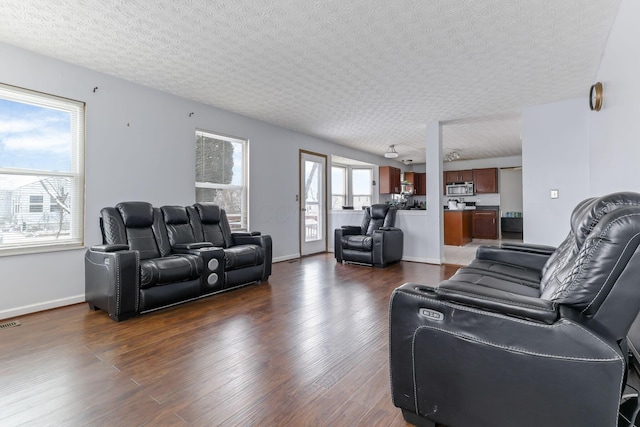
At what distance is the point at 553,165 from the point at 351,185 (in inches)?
190

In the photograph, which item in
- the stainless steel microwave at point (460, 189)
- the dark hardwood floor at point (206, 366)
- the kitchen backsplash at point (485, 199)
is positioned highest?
the stainless steel microwave at point (460, 189)

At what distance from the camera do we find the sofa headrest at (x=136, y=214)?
134 inches

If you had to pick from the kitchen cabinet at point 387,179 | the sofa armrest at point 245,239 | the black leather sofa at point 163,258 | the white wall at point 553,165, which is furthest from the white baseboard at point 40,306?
the kitchen cabinet at point 387,179

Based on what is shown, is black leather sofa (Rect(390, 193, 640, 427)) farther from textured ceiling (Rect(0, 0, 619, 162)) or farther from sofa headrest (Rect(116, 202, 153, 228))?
sofa headrest (Rect(116, 202, 153, 228))

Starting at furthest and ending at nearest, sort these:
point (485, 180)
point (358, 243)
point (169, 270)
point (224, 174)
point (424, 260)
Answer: point (485, 180) < point (424, 260) < point (358, 243) < point (224, 174) < point (169, 270)

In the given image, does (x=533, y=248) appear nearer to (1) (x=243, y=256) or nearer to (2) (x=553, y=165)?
(2) (x=553, y=165)

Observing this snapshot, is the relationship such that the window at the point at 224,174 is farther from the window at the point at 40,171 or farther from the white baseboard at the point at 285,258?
the window at the point at 40,171

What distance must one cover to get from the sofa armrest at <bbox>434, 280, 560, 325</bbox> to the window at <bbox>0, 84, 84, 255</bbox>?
12.1ft

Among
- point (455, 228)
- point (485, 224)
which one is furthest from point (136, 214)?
point (485, 224)

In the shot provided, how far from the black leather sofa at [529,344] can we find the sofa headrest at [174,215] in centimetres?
316

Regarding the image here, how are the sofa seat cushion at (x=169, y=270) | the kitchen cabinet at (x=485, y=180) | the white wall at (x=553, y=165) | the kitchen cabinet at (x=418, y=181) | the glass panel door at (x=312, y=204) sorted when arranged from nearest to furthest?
the sofa seat cushion at (x=169, y=270) → the white wall at (x=553, y=165) → the glass panel door at (x=312, y=204) → the kitchen cabinet at (x=485, y=180) → the kitchen cabinet at (x=418, y=181)

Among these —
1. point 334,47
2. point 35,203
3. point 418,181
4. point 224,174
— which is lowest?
point 35,203

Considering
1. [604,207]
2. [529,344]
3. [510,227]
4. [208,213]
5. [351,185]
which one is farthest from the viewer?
[510,227]

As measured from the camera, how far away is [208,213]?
4160 mm
